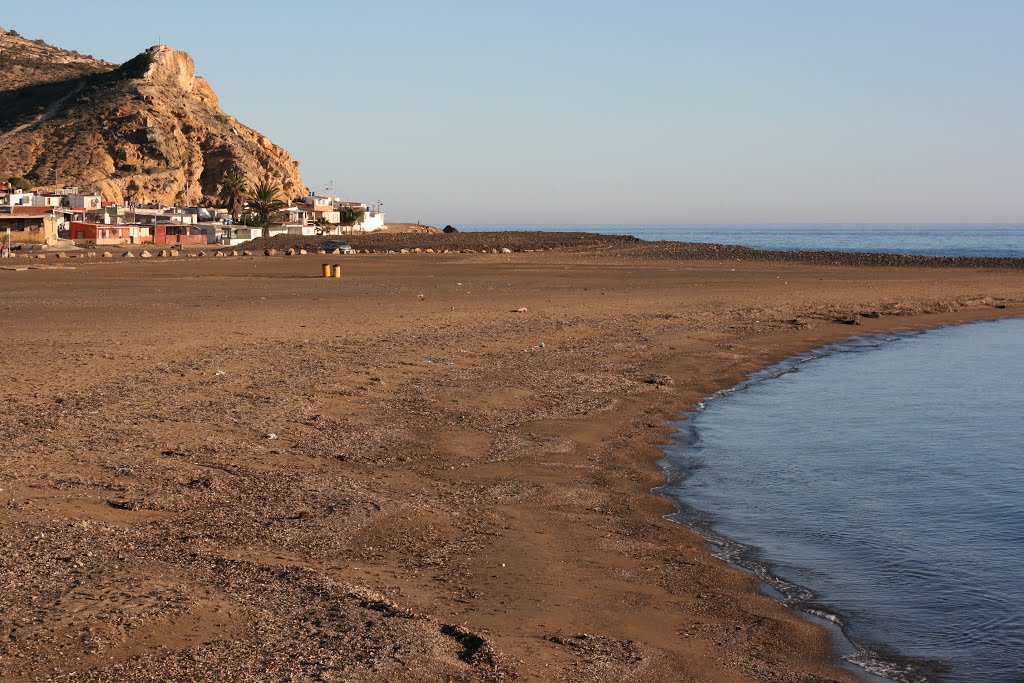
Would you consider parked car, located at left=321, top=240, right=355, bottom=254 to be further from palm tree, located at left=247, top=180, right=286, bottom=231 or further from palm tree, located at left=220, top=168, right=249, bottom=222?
palm tree, located at left=220, top=168, right=249, bottom=222

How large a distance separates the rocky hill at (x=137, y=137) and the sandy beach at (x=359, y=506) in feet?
358

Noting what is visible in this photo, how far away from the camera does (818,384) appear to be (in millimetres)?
24250

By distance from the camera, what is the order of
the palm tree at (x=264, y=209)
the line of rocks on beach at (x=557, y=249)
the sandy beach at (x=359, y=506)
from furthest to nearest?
the palm tree at (x=264, y=209), the line of rocks on beach at (x=557, y=249), the sandy beach at (x=359, y=506)

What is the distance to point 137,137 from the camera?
132875mm

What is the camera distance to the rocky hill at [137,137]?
424 feet

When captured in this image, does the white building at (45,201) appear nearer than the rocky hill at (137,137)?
Yes

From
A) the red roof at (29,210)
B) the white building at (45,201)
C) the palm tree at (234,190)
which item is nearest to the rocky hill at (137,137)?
the palm tree at (234,190)

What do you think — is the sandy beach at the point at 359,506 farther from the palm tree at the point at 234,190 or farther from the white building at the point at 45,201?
the palm tree at the point at 234,190

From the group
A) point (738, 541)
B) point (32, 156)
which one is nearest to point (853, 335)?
point (738, 541)

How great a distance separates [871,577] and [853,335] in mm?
23877

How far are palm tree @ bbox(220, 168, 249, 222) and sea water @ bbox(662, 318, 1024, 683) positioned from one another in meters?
114

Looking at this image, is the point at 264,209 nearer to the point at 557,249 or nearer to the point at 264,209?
the point at 264,209

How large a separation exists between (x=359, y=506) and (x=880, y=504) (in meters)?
7.03

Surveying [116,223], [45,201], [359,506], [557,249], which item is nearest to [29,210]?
[116,223]
